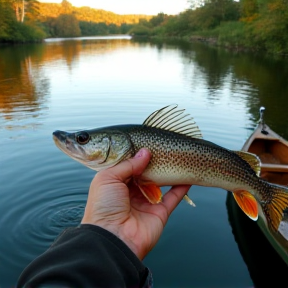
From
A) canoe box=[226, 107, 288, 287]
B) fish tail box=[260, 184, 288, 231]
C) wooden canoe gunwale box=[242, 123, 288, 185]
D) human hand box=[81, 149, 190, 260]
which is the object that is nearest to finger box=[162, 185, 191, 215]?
human hand box=[81, 149, 190, 260]

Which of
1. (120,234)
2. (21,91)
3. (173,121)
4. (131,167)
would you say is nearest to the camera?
(120,234)

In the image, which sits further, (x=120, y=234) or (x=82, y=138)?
(x=82, y=138)

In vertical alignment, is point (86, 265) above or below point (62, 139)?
below

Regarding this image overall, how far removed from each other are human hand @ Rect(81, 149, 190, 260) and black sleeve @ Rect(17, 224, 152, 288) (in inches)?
16.9

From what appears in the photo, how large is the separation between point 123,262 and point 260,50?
191ft

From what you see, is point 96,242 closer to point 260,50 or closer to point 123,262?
point 123,262

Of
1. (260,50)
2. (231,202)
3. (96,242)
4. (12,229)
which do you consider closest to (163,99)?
(231,202)

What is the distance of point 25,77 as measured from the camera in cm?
2681

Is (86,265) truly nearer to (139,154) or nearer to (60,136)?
(139,154)

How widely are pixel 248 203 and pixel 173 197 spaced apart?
0.79 meters

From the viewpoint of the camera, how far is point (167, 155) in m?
3.36

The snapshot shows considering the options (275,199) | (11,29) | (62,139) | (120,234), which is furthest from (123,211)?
(11,29)

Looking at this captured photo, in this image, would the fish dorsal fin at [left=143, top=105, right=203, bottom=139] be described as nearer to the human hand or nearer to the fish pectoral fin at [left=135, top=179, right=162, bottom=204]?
the human hand

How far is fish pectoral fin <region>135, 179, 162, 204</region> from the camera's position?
3.31m
